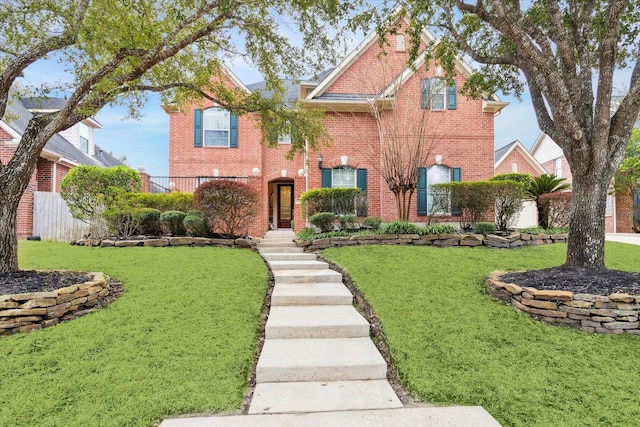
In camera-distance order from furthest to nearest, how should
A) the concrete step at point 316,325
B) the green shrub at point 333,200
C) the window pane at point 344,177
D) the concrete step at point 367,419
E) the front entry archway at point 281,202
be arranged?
the front entry archway at point 281,202
the window pane at point 344,177
the green shrub at point 333,200
the concrete step at point 316,325
the concrete step at point 367,419

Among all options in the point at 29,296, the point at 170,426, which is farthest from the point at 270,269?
the point at 170,426

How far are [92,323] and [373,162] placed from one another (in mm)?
9187

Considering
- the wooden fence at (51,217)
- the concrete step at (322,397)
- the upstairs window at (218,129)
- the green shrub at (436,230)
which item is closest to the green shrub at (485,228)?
the green shrub at (436,230)

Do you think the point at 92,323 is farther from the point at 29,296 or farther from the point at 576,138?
the point at 576,138

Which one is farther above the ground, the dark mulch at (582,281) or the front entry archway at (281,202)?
the front entry archway at (281,202)

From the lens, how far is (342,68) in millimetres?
11953

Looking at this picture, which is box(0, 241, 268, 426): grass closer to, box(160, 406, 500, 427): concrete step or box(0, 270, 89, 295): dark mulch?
box(160, 406, 500, 427): concrete step

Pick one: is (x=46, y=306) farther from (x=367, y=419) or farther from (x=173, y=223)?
(x=173, y=223)

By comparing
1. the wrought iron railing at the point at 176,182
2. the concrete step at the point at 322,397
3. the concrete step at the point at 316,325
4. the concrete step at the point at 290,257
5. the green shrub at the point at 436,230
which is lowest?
the concrete step at the point at 322,397

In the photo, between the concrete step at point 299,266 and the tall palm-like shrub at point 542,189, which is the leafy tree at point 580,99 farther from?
the tall palm-like shrub at point 542,189

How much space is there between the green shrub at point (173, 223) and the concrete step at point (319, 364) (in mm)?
5936

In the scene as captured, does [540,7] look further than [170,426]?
Yes

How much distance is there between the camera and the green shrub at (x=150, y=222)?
8.91m

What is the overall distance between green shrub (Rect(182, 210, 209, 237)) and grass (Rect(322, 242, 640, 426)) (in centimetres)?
457
